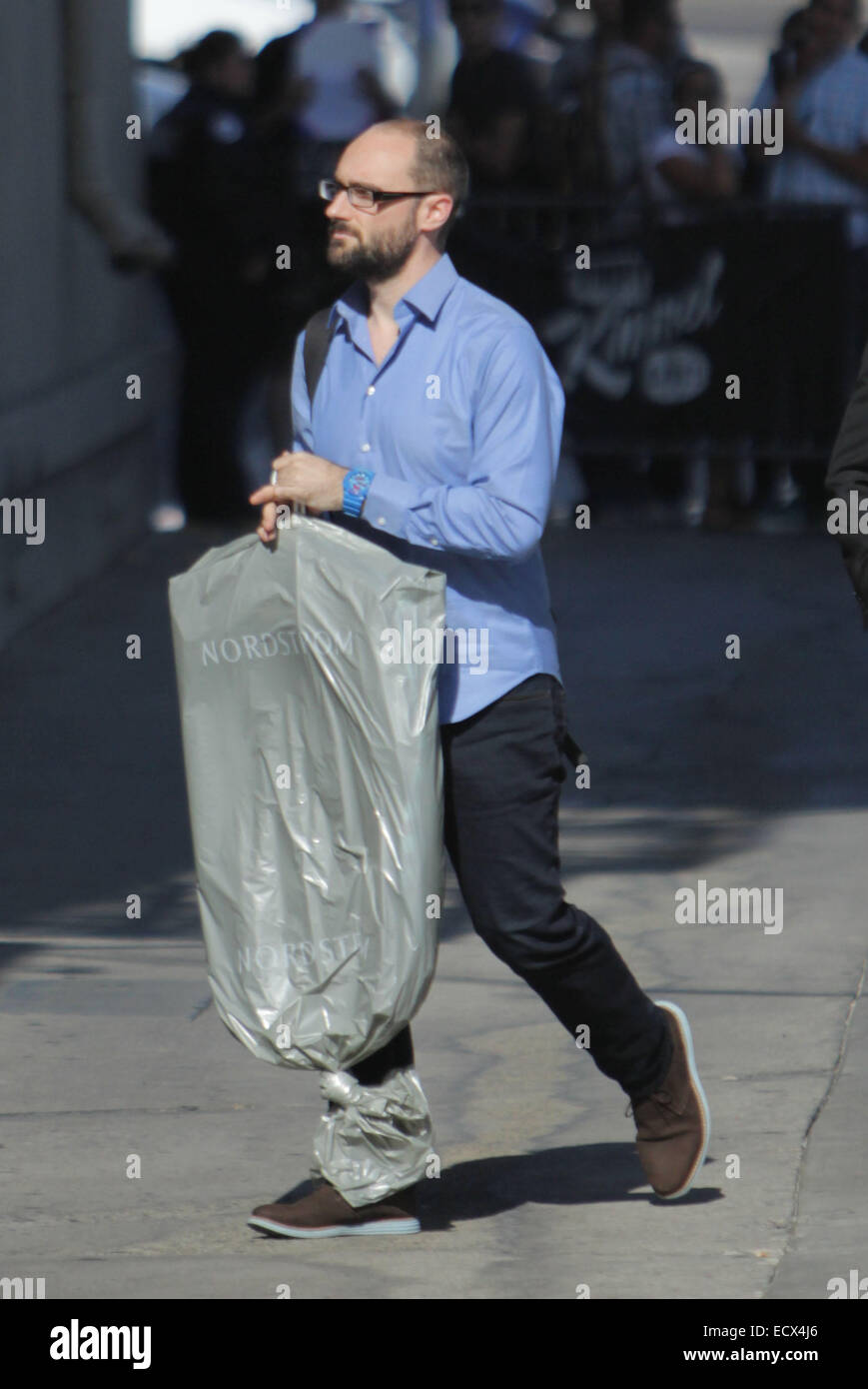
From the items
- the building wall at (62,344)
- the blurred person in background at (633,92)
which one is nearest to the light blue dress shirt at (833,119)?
the blurred person in background at (633,92)

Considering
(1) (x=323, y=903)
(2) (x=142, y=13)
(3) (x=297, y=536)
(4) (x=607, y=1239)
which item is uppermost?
(2) (x=142, y=13)

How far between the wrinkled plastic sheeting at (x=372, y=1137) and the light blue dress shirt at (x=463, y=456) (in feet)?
2.27

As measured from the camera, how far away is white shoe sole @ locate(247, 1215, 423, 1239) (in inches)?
→ 190

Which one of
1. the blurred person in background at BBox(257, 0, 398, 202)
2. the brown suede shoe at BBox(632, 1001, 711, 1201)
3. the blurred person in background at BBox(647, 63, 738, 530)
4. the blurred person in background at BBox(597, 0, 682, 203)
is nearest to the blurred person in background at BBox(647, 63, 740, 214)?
the blurred person in background at BBox(647, 63, 738, 530)

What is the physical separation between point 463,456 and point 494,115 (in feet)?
32.0

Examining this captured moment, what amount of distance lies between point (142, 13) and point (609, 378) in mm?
13901

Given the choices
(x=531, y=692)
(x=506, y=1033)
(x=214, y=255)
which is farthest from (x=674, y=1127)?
(x=214, y=255)

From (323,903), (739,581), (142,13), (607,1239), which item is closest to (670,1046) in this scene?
(607,1239)

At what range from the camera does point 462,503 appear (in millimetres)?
4582

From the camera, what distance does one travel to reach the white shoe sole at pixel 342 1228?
4.82m

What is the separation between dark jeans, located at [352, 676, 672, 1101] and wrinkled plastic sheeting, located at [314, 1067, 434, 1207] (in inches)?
1.8

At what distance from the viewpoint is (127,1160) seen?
17.3ft

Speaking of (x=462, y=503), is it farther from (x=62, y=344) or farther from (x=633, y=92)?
(x=633, y=92)
